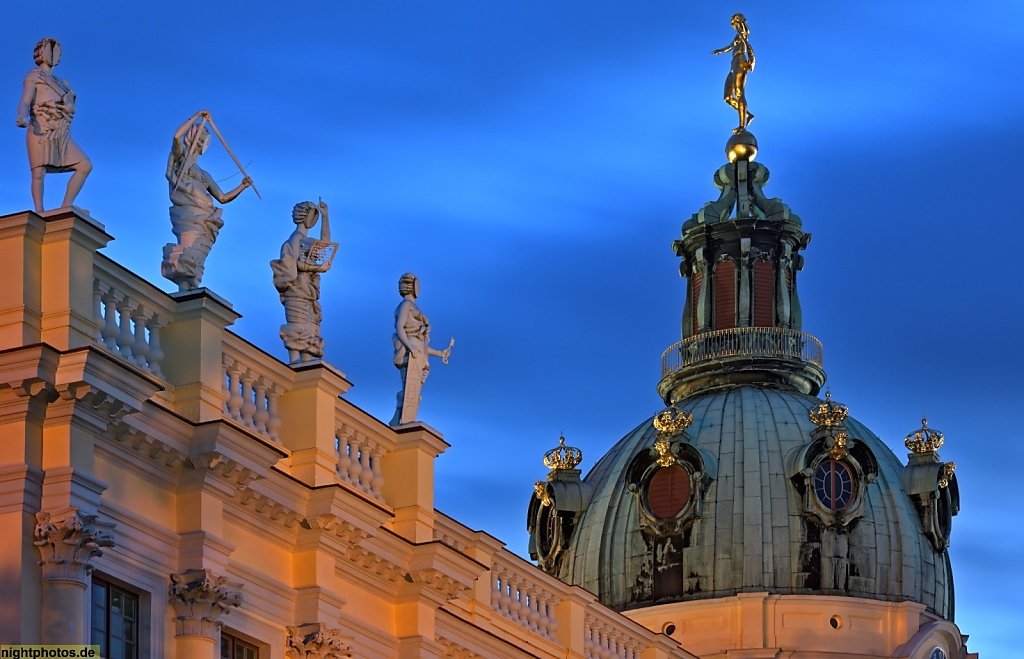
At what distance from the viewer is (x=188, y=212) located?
129 feet

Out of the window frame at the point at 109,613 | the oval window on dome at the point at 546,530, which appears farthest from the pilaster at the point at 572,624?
the oval window on dome at the point at 546,530

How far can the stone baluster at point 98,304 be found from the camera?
36750 millimetres

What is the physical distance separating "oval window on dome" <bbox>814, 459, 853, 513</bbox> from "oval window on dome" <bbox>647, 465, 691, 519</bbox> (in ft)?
9.51

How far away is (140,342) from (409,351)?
716 centimetres

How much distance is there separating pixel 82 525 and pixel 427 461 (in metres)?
9.35

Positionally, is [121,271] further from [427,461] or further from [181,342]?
[427,461]

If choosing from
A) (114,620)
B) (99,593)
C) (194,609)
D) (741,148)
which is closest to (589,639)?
(194,609)

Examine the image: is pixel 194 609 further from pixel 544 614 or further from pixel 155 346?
pixel 544 614

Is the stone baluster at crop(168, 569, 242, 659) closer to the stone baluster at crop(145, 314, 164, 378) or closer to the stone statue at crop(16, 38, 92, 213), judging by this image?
the stone baluster at crop(145, 314, 164, 378)

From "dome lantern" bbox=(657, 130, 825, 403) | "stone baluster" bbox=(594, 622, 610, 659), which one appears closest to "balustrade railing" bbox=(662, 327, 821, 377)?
"dome lantern" bbox=(657, 130, 825, 403)

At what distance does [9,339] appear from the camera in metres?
36.0

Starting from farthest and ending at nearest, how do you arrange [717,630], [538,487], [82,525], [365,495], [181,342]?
1. [538,487]
2. [717,630]
3. [365,495]
4. [181,342]
5. [82,525]

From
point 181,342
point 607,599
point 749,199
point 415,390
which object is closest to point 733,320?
point 749,199

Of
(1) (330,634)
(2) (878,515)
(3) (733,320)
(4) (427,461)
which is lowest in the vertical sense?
(1) (330,634)
